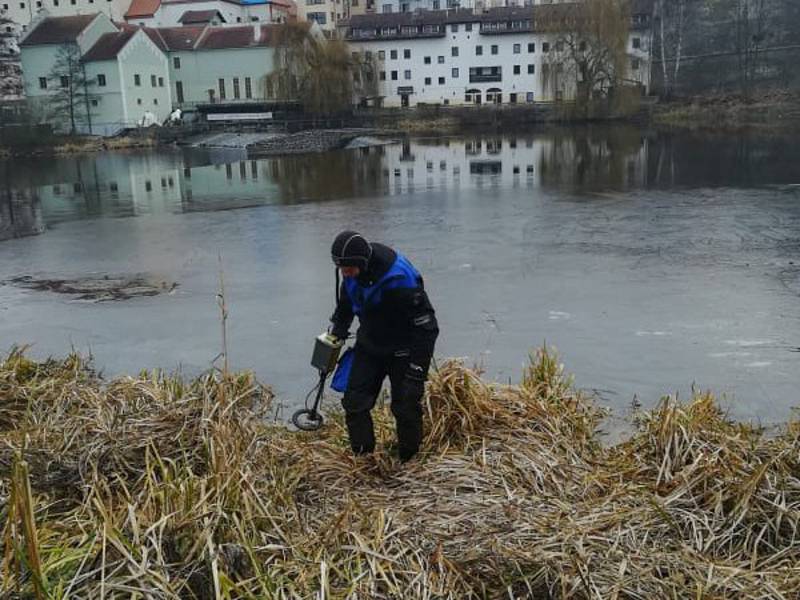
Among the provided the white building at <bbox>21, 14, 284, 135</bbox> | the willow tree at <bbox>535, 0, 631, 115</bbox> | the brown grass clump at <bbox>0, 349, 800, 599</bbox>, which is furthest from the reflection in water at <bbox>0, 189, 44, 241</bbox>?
the willow tree at <bbox>535, 0, 631, 115</bbox>

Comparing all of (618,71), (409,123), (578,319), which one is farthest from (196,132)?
(578,319)

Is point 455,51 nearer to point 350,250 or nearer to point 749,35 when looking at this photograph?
point 749,35

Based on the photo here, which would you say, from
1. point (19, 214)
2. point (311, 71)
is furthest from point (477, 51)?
point (19, 214)

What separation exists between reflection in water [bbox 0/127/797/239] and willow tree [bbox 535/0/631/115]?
1483 centimetres

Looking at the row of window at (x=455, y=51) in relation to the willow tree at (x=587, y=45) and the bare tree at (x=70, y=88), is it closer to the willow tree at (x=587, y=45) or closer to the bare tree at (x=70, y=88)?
the willow tree at (x=587, y=45)

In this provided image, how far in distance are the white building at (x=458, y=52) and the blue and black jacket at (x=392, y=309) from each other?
232 feet

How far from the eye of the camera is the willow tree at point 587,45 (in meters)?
57.4

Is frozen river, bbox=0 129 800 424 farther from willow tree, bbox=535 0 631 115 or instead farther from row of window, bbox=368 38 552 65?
row of window, bbox=368 38 552 65

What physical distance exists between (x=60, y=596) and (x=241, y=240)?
42.9 feet

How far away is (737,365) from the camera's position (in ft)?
25.7

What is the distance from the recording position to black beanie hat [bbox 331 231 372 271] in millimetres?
4957

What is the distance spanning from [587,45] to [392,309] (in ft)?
195

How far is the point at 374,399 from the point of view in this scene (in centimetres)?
543

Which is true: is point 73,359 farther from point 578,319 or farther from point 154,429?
point 578,319
